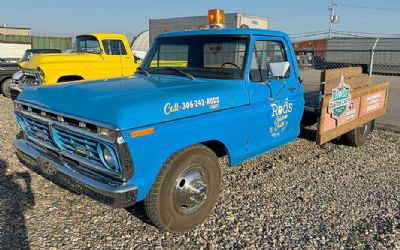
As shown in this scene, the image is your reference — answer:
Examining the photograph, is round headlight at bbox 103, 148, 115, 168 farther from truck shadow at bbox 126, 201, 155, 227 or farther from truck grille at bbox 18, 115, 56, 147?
truck shadow at bbox 126, 201, 155, 227

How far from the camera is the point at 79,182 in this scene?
2.84 metres

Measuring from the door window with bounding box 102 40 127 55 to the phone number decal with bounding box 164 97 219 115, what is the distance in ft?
19.2

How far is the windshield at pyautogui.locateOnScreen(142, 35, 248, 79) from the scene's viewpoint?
3869 mm

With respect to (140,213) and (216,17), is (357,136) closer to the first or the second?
(216,17)

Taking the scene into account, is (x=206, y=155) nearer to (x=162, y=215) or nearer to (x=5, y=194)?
(x=162, y=215)

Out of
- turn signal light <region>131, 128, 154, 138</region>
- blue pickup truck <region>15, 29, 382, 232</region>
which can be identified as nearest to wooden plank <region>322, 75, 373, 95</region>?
blue pickup truck <region>15, 29, 382, 232</region>

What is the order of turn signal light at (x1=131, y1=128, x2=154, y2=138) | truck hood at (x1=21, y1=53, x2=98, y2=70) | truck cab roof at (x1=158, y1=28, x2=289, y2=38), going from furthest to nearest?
truck hood at (x1=21, y1=53, x2=98, y2=70) < truck cab roof at (x1=158, y1=28, x2=289, y2=38) < turn signal light at (x1=131, y1=128, x2=154, y2=138)

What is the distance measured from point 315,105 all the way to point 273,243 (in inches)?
108

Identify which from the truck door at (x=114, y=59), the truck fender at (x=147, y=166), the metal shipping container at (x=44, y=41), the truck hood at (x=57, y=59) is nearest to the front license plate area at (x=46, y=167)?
the truck fender at (x=147, y=166)

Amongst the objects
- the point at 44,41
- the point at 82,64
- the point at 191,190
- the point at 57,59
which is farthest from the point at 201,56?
the point at 44,41

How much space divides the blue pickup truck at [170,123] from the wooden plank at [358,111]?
506 mm

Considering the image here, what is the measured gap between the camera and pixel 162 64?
4.40 m

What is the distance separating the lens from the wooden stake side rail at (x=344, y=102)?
467 centimetres

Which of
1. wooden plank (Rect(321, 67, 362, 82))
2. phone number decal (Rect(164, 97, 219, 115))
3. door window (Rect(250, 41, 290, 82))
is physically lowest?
phone number decal (Rect(164, 97, 219, 115))
